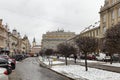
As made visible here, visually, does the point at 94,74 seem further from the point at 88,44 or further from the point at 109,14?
the point at 109,14

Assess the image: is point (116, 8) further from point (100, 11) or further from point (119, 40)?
point (119, 40)

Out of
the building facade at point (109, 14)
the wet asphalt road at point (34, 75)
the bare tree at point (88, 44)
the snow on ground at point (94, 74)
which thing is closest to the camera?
the snow on ground at point (94, 74)

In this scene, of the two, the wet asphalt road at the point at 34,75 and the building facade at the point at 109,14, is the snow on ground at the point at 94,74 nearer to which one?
the wet asphalt road at the point at 34,75

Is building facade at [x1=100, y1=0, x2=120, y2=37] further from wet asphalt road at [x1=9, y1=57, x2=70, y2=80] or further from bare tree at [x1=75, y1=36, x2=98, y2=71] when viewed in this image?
bare tree at [x1=75, y1=36, x2=98, y2=71]

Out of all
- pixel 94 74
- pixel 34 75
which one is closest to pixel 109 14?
pixel 34 75

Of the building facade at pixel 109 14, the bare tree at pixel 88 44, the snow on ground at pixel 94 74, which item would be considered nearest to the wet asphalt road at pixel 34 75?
the snow on ground at pixel 94 74

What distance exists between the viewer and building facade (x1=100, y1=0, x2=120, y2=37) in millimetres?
73512

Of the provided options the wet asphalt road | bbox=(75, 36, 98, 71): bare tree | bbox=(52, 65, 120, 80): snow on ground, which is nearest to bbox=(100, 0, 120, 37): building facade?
the wet asphalt road

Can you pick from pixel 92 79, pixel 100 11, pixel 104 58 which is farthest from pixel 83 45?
pixel 100 11

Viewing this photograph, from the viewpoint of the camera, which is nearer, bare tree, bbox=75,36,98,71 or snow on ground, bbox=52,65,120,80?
snow on ground, bbox=52,65,120,80

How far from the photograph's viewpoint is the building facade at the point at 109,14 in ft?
241

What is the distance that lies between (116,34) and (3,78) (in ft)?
26.9

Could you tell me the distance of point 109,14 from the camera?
79375 millimetres

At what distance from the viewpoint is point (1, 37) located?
324ft
